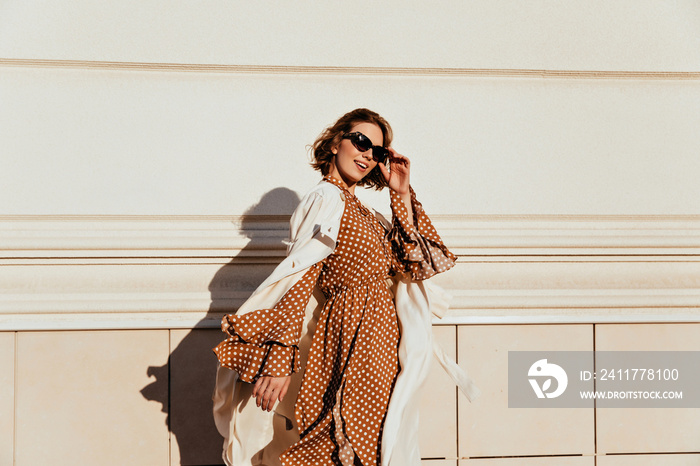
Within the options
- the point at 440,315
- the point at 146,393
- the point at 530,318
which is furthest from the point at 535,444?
the point at 146,393

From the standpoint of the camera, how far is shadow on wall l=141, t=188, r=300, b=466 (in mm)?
2975

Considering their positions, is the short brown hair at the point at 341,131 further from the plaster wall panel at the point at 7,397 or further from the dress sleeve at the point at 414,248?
the plaster wall panel at the point at 7,397

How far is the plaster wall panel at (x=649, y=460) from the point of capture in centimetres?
317

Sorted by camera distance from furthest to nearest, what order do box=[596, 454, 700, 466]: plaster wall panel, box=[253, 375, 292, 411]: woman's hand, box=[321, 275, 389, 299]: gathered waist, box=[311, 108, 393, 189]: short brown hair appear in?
box=[596, 454, 700, 466]: plaster wall panel < box=[311, 108, 393, 189]: short brown hair < box=[321, 275, 389, 299]: gathered waist < box=[253, 375, 292, 411]: woman's hand

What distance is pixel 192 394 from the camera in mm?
2998

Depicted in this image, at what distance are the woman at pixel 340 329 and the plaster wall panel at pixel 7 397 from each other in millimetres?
1066

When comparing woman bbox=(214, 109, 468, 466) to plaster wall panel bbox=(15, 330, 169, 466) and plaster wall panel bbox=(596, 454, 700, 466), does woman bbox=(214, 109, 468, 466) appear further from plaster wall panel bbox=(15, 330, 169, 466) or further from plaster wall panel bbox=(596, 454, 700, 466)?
plaster wall panel bbox=(596, 454, 700, 466)

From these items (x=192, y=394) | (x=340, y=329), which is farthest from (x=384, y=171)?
(x=192, y=394)

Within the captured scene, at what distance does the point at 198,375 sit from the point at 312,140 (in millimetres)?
1210

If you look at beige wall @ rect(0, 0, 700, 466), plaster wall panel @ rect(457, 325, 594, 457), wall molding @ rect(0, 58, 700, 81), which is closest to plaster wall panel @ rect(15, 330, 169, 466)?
beige wall @ rect(0, 0, 700, 466)

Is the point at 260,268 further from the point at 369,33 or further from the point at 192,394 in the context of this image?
the point at 369,33

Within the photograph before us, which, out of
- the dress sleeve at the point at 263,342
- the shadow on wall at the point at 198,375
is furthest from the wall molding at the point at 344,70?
the dress sleeve at the point at 263,342

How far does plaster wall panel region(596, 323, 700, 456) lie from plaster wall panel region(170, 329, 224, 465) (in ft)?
6.03

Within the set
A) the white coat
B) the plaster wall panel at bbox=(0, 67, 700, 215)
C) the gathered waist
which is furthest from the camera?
the plaster wall panel at bbox=(0, 67, 700, 215)
